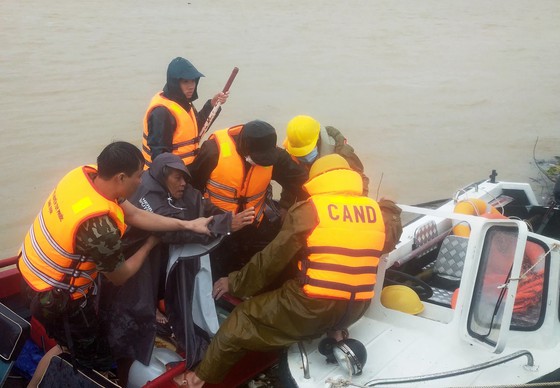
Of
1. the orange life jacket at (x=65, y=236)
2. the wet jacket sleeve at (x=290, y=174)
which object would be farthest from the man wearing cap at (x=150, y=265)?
the wet jacket sleeve at (x=290, y=174)

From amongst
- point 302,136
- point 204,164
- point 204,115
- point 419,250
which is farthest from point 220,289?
point 204,115

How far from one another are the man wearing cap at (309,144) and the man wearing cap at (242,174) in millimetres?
183

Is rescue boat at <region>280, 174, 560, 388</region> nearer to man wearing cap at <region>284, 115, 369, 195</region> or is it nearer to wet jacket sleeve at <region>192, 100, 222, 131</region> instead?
man wearing cap at <region>284, 115, 369, 195</region>

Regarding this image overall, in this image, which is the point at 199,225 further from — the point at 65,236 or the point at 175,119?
the point at 175,119

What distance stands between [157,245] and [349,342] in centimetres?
115

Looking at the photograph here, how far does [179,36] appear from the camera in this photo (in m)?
15.9

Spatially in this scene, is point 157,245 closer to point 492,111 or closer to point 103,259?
point 103,259

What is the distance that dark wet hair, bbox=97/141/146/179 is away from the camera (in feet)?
8.41

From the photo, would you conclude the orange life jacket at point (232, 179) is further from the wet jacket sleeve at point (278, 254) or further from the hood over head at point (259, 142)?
the wet jacket sleeve at point (278, 254)

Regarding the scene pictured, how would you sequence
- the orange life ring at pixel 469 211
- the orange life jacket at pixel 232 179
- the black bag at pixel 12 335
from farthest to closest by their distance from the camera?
the orange life ring at pixel 469 211 < the orange life jacket at pixel 232 179 < the black bag at pixel 12 335

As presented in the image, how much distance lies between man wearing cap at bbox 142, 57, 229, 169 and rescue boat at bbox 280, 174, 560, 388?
1802 millimetres

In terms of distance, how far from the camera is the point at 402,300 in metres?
3.47

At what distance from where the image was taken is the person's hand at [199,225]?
2.98 meters

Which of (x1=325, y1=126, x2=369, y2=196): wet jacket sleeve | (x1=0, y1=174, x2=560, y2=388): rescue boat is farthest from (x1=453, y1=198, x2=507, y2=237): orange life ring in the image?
(x1=0, y1=174, x2=560, y2=388): rescue boat
